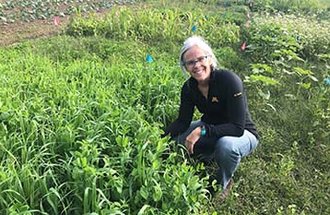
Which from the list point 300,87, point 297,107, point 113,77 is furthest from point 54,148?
point 300,87

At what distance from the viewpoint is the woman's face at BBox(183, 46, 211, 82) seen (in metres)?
2.78

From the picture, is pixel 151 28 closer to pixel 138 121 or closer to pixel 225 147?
pixel 138 121

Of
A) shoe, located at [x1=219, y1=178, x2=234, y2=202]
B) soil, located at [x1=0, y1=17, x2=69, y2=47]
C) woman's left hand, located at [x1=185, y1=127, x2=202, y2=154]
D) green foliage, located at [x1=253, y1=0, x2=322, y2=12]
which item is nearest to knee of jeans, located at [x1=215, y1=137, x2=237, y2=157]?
woman's left hand, located at [x1=185, y1=127, x2=202, y2=154]

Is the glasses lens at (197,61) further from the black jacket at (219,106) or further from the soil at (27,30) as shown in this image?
the soil at (27,30)

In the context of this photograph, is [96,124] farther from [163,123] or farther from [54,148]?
[163,123]

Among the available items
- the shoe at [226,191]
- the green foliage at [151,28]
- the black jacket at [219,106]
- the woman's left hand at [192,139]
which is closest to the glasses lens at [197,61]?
the black jacket at [219,106]

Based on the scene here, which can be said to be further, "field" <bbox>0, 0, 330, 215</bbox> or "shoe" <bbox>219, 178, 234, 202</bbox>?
"shoe" <bbox>219, 178, 234, 202</bbox>

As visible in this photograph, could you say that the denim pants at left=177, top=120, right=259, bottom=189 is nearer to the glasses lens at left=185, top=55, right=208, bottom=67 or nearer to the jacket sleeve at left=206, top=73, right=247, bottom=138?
the jacket sleeve at left=206, top=73, right=247, bottom=138

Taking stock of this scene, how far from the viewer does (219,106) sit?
3.00 meters

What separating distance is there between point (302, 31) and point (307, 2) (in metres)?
3.55

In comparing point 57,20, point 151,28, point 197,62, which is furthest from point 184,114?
point 57,20

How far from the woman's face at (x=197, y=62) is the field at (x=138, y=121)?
0.44 meters

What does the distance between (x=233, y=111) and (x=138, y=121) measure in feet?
2.10

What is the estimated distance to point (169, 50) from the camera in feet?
17.8
